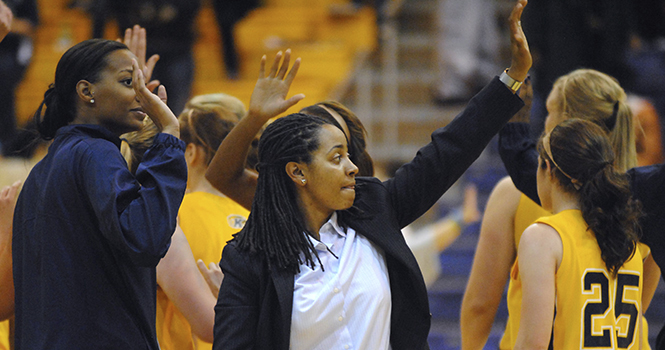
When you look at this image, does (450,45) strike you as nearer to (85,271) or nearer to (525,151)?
(525,151)

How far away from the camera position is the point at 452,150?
193cm

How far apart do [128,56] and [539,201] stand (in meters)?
1.35

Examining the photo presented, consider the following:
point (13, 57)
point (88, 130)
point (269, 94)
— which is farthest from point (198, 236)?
point (13, 57)

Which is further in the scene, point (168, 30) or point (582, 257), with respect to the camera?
point (168, 30)

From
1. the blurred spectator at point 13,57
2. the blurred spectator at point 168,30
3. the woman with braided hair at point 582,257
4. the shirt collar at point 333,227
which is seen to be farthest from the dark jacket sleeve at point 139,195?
the blurred spectator at point 13,57

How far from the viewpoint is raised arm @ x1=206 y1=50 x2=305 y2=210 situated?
2.17m

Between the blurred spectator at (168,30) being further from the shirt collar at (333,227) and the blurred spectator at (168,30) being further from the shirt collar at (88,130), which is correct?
the shirt collar at (333,227)

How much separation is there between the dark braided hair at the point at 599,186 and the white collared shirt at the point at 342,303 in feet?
2.07

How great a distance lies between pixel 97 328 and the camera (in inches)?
67.4

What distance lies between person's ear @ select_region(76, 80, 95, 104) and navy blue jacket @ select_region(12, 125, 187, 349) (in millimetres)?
122

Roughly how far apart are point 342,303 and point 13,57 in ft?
17.8

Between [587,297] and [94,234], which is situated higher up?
[94,234]

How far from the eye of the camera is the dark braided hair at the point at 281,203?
181 cm

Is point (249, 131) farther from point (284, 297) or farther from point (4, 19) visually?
point (4, 19)
